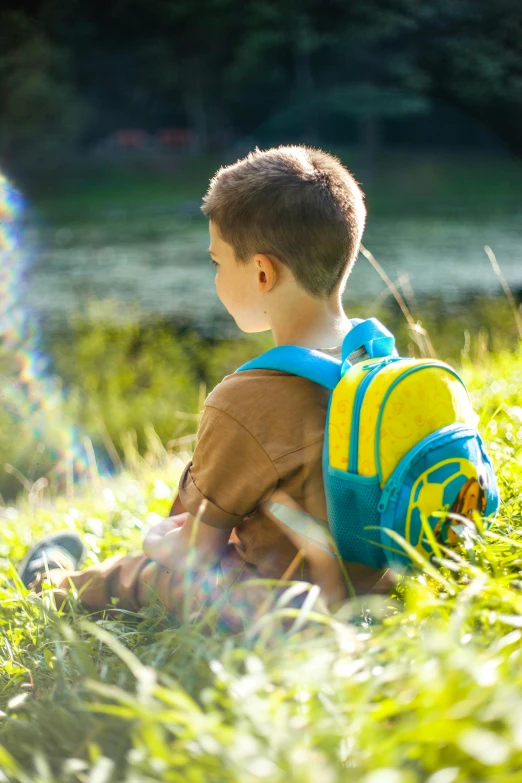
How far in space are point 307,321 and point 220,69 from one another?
89.0 feet

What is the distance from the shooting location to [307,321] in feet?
5.55

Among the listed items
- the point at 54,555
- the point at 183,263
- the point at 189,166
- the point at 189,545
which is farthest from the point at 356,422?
the point at 189,166

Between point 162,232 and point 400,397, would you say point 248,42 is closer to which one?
point 162,232

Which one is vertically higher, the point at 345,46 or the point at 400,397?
the point at 345,46

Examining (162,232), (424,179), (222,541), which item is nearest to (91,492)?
(222,541)

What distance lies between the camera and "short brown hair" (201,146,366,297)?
1663mm

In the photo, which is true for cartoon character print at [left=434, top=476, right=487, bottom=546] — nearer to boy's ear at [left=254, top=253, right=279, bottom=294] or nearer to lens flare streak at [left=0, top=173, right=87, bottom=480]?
boy's ear at [left=254, top=253, right=279, bottom=294]

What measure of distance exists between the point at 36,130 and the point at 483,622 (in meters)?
28.1

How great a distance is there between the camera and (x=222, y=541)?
1642 mm

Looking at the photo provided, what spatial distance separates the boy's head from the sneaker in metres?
1.03

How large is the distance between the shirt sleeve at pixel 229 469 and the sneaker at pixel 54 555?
2.78ft

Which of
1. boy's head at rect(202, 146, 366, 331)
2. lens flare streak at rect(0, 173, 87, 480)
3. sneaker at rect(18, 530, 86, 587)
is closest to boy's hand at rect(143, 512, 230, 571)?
boy's head at rect(202, 146, 366, 331)

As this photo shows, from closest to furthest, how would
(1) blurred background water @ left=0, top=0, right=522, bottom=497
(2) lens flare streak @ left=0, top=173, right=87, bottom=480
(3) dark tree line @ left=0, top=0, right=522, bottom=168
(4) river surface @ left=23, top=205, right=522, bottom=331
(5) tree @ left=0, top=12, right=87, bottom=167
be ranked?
(2) lens flare streak @ left=0, top=173, right=87, bottom=480 < (1) blurred background water @ left=0, top=0, right=522, bottom=497 < (4) river surface @ left=23, top=205, right=522, bottom=331 < (3) dark tree line @ left=0, top=0, right=522, bottom=168 < (5) tree @ left=0, top=12, right=87, bottom=167

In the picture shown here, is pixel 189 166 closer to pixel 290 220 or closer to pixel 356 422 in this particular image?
pixel 290 220
